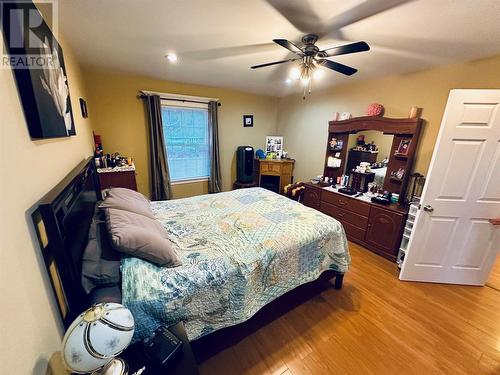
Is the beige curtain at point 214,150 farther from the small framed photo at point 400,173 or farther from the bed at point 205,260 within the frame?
the small framed photo at point 400,173

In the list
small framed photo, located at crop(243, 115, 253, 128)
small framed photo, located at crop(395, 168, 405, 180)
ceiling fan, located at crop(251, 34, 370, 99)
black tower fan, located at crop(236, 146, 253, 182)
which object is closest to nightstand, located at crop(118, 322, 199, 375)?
ceiling fan, located at crop(251, 34, 370, 99)

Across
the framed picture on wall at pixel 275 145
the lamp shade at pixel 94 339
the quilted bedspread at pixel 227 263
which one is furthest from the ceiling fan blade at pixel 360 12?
the framed picture on wall at pixel 275 145

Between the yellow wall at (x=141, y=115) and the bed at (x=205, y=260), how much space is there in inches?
61.0

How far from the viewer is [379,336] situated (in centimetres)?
161

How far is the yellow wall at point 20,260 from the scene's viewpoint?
23.7 inches

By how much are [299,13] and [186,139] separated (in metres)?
2.99

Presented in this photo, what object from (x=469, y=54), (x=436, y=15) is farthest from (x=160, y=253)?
(x=469, y=54)

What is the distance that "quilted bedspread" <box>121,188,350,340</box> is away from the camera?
1147mm

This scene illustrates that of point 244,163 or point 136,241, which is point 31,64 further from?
point 244,163

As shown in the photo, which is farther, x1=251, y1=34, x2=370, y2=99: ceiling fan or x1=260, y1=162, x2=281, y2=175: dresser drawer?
x1=260, y1=162, x2=281, y2=175: dresser drawer

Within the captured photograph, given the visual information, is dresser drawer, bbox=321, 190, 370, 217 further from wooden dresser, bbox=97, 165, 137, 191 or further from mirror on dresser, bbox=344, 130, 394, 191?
wooden dresser, bbox=97, 165, 137, 191

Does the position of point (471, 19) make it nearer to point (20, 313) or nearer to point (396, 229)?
point (396, 229)

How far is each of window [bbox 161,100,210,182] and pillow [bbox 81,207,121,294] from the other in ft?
9.21

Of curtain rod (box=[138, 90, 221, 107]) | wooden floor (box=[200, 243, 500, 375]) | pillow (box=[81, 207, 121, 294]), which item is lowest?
wooden floor (box=[200, 243, 500, 375])
